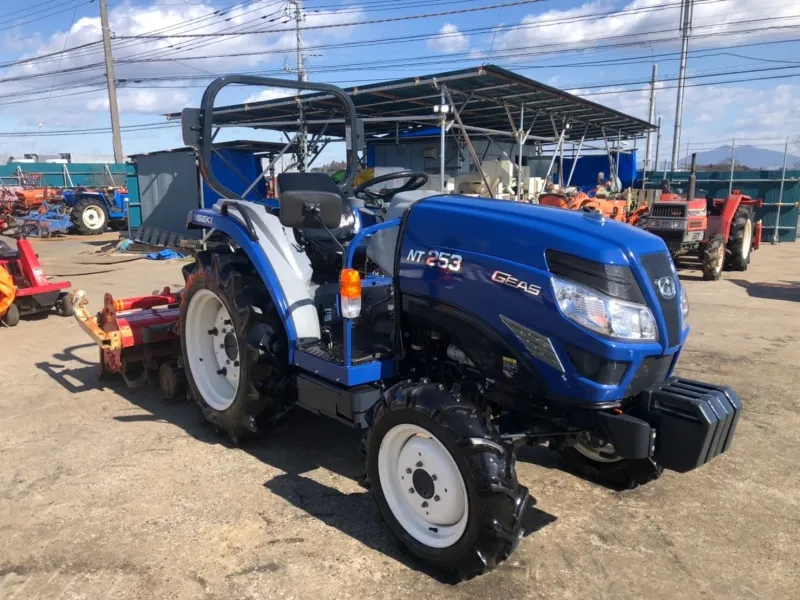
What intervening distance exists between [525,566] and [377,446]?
770mm

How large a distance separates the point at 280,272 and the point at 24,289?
200 inches

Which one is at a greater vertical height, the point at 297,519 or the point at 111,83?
the point at 111,83

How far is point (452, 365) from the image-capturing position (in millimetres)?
2818

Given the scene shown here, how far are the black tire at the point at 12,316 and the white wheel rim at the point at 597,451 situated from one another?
6.29 meters

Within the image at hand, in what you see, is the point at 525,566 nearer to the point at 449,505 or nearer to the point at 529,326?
the point at 449,505

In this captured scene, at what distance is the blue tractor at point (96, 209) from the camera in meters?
19.3

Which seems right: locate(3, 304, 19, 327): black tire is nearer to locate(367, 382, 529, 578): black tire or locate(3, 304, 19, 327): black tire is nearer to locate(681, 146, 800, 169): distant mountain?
locate(367, 382, 529, 578): black tire

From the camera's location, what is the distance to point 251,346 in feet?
10.8

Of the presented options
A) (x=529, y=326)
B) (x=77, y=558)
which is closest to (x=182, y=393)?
(x=77, y=558)

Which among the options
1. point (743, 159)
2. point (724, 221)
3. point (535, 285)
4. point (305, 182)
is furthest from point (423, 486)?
point (743, 159)

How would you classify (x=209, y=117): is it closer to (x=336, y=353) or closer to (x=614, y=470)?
(x=336, y=353)

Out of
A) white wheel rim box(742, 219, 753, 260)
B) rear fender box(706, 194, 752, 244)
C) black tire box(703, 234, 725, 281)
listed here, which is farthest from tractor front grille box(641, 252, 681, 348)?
white wheel rim box(742, 219, 753, 260)

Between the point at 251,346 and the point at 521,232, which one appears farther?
the point at 251,346

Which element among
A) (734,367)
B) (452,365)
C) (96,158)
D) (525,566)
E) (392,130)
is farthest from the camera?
(96,158)
